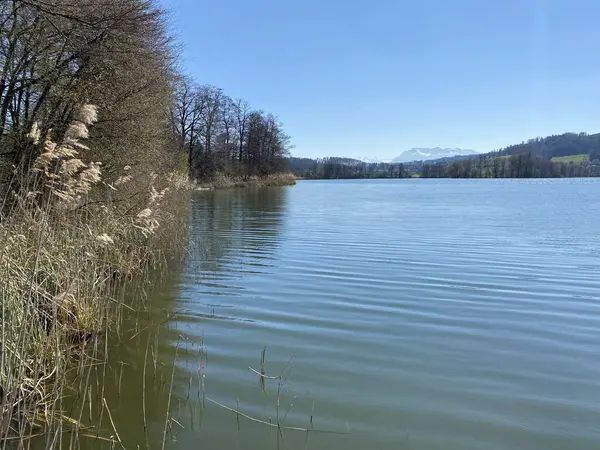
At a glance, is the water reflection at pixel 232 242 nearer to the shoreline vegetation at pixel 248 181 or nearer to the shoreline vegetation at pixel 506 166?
the shoreline vegetation at pixel 248 181

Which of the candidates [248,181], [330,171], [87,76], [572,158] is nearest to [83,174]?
[87,76]

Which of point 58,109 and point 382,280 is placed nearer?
point 382,280

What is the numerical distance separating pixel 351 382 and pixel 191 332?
217 centimetres

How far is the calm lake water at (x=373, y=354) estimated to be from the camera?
337cm

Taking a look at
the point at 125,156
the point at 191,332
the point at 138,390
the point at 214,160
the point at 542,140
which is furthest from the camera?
the point at 542,140

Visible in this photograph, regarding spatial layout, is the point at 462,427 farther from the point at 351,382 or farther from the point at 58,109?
the point at 58,109

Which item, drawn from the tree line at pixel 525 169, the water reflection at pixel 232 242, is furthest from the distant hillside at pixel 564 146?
the water reflection at pixel 232 242

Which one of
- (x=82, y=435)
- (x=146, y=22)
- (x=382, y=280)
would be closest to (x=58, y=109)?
(x=146, y=22)

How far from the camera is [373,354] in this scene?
4.74m

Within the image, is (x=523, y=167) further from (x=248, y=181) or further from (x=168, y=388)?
(x=168, y=388)

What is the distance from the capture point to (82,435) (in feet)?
10.6

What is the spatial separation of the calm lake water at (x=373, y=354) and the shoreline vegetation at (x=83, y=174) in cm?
53

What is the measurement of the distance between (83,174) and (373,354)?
3639mm

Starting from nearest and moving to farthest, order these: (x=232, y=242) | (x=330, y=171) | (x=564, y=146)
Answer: (x=232, y=242) → (x=330, y=171) → (x=564, y=146)
